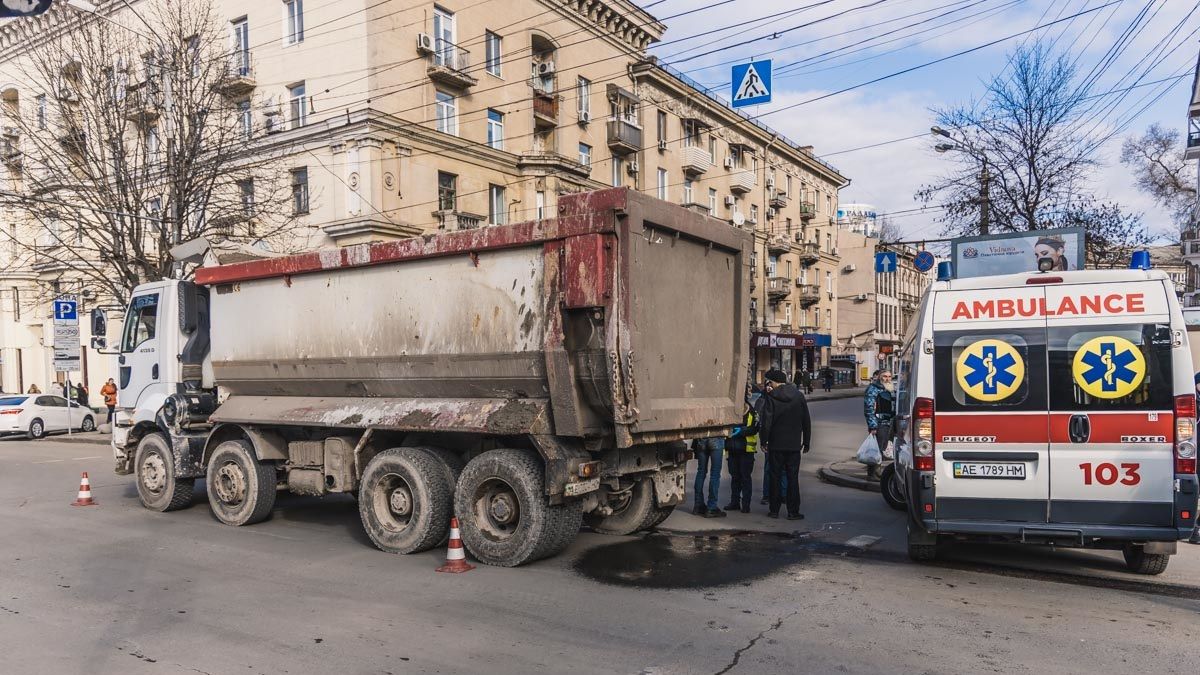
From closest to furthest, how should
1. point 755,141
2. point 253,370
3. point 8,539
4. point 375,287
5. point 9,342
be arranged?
1. point 375,287
2. point 8,539
3. point 253,370
4. point 9,342
5. point 755,141

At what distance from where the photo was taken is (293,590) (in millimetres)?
Result: 6707

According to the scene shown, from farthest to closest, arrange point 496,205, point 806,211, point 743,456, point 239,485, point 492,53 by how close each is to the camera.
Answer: point 806,211, point 496,205, point 492,53, point 743,456, point 239,485

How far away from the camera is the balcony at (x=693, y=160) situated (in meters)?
43.3

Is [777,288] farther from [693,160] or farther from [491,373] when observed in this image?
[491,373]

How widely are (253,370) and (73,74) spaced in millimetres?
15869

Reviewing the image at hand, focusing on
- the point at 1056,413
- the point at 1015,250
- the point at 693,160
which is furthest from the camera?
the point at 693,160

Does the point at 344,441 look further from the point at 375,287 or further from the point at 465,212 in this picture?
the point at 465,212

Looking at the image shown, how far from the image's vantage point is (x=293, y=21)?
27.5 meters

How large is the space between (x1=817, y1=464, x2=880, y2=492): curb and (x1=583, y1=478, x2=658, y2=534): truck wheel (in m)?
4.50

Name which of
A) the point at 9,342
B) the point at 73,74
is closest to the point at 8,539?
the point at 73,74

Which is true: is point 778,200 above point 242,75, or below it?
above

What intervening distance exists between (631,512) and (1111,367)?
460 cm

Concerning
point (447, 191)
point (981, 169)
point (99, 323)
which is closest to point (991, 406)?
point (99, 323)

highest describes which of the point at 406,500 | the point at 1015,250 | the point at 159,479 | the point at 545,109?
the point at 545,109
